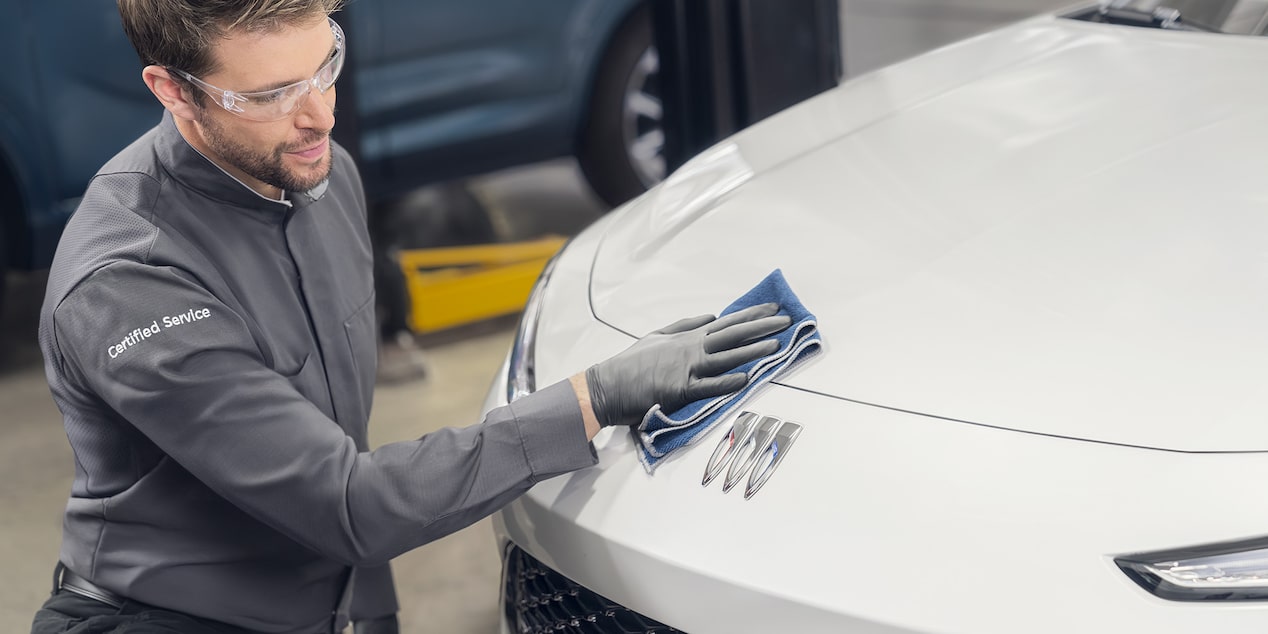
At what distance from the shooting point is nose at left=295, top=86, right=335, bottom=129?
52.0 inches

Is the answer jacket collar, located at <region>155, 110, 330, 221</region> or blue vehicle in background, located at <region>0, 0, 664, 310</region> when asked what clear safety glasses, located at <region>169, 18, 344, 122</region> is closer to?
jacket collar, located at <region>155, 110, 330, 221</region>

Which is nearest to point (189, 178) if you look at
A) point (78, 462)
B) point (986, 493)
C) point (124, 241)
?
point (124, 241)

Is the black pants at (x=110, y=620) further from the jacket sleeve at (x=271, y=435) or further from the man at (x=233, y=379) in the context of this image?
the jacket sleeve at (x=271, y=435)

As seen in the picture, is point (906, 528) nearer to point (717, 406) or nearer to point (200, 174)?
point (717, 406)

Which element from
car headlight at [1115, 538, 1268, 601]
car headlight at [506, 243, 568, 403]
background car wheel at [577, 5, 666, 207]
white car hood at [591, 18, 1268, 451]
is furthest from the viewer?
background car wheel at [577, 5, 666, 207]

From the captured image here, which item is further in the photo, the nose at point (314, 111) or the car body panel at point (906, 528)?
the nose at point (314, 111)

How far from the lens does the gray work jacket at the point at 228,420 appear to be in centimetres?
124

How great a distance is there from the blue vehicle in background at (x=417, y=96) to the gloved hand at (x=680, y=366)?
72.2 inches

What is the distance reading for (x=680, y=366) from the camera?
1.21 metres

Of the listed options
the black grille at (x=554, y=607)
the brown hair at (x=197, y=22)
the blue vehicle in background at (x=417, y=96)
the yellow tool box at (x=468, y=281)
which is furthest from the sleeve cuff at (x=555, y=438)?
the yellow tool box at (x=468, y=281)

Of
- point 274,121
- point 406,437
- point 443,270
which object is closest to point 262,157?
point 274,121

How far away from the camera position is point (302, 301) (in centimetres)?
148

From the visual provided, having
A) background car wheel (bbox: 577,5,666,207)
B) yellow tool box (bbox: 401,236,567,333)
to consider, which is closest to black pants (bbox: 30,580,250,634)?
yellow tool box (bbox: 401,236,567,333)

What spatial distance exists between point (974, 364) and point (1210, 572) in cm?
26
